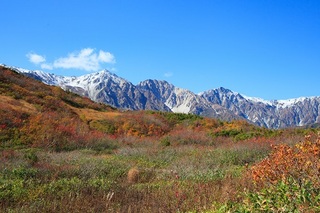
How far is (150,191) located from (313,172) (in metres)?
5.05

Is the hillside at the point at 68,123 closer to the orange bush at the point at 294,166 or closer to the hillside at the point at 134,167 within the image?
the hillside at the point at 134,167

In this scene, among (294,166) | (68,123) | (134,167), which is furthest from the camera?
(68,123)

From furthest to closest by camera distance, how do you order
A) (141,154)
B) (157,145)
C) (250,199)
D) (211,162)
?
(157,145), (141,154), (211,162), (250,199)

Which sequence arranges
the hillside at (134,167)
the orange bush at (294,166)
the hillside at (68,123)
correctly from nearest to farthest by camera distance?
1. the orange bush at (294,166)
2. the hillside at (134,167)
3. the hillside at (68,123)

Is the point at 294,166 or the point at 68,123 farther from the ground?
the point at 68,123

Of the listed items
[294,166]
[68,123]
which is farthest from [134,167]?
[68,123]

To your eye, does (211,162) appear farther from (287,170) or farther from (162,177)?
(287,170)

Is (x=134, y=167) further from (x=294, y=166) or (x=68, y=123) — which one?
(x=68, y=123)

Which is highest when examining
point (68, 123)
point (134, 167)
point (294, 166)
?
point (68, 123)

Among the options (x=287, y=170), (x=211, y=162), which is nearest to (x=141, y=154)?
(x=211, y=162)

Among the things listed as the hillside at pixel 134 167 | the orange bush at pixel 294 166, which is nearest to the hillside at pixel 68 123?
the hillside at pixel 134 167

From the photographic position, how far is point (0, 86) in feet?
102

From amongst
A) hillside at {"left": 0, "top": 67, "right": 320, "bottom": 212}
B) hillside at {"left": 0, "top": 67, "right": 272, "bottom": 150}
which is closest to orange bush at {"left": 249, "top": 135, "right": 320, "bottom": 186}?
hillside at {"left": 0, "top": 67, "right": 320, "bottom": 212}

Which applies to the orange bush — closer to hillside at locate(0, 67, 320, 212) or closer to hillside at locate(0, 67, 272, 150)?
hillside at locate(0, 67, 320, 212)
